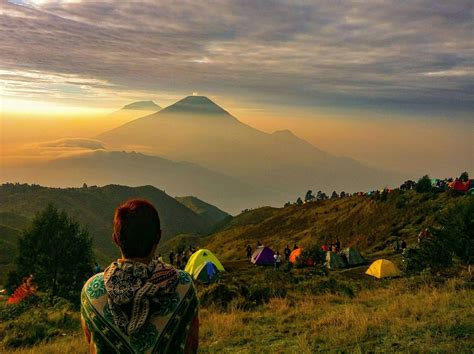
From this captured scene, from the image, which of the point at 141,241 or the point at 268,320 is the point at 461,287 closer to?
the point at 268,320

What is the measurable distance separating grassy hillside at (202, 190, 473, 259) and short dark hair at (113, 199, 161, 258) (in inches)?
1120

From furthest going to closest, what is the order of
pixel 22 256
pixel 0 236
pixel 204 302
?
pixel 0 236 → pixel 22 256 → pixel 204 302

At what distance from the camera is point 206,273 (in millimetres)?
27750

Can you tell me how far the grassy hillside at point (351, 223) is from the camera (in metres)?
40.4

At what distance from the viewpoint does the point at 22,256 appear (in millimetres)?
27859

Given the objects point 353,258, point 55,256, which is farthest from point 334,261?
point 55,256

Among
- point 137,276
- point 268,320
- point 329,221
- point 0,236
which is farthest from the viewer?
point 0,236

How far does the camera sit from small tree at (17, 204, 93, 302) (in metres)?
27.2

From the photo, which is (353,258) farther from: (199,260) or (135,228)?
(135,228)

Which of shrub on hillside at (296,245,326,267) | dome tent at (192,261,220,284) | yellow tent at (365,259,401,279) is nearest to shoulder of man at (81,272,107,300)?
dome tent at (192,261,220,284)

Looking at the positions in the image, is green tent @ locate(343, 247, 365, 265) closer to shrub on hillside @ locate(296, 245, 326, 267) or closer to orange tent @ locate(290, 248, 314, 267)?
shrub on hillside @ locate(296, 245, 326, 267)

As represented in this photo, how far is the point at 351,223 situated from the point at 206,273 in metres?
30.5

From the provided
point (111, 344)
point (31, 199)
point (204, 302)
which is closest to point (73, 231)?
point (204, 302)

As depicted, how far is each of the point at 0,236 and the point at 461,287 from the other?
86.6 m
